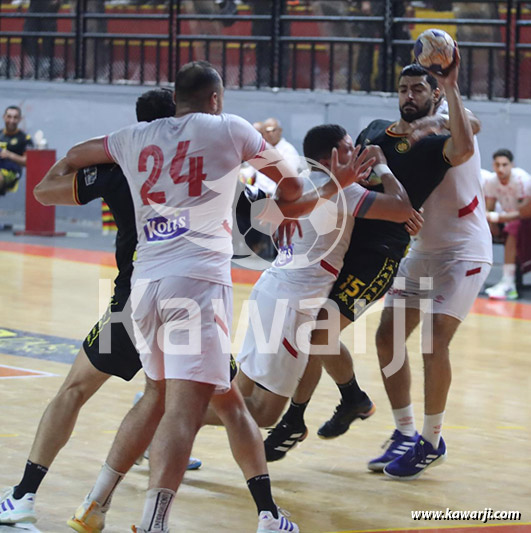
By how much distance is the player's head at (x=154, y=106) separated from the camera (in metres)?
4.78

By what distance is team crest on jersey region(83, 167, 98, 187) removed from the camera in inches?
183

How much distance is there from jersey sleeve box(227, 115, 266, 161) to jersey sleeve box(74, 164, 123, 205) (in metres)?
0.56

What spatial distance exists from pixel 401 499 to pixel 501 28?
1005 centimetres

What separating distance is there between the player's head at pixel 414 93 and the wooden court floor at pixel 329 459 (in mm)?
1806

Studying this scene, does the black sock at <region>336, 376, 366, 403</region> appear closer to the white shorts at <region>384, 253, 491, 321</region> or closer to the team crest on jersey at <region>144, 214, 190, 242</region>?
the white shorts at <region>384, 253, 491, 321</region>

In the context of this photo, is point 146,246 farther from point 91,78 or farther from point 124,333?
point 91,78

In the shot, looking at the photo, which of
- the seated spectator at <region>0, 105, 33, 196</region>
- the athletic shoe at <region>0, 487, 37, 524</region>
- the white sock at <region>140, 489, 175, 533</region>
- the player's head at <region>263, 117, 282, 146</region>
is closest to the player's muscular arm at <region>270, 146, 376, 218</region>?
the white sock at <region>140, 489, 175, 533</region>

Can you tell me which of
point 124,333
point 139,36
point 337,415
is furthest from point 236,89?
point 124,333

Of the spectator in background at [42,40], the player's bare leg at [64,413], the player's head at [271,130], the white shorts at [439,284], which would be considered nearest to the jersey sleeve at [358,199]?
the white shorts at [439,284]

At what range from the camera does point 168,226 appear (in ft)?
14.5

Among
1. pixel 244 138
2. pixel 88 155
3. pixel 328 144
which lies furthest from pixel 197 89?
pixel 328 144

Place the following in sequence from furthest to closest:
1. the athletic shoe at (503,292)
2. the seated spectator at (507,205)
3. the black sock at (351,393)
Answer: the seated spectator at (507,205)
the athletic shoe at (503,292)
the black sock at (351,393)

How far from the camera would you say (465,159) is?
548 centimetres

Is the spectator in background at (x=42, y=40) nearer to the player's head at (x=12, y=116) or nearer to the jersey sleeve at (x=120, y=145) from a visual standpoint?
the player's head at (x=12, y=116)
